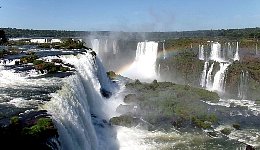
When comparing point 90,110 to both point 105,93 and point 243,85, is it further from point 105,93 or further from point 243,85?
point 243,85

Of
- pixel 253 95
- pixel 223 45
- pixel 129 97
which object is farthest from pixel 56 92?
pixel 223 45

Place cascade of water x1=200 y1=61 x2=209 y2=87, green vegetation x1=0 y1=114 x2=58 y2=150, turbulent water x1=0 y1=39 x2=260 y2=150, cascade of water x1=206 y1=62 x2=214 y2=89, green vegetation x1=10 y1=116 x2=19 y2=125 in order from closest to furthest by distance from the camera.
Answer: green vegetation x1=0 y1=114 x2=58 y2=150, green vegetation x1=10 y1=116 x2=19 y2=125, turbulent water x1=0 y1=39 x2=260 y2=150, cascade of water x1=206 y1=62 x2=214 y2=89, cascade of water x1=200 y1=61 x2=209 y2=87

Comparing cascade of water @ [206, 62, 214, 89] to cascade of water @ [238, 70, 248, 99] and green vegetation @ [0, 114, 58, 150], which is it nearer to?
cascade of water @ [238, 70, 248, 99]

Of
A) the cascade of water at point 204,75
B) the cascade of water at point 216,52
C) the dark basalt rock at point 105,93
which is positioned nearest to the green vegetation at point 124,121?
the dark basalt rock at point 105,93

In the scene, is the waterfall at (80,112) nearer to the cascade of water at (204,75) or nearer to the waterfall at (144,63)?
the cascade of water at (204,75)

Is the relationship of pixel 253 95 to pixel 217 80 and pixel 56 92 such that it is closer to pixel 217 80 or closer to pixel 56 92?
pixel 217 80

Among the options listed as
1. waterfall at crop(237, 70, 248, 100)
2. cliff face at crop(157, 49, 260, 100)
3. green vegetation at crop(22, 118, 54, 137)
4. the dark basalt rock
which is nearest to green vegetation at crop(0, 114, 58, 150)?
green vegetation at crop(22, 118, 54, 137)

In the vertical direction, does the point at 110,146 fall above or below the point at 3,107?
below
